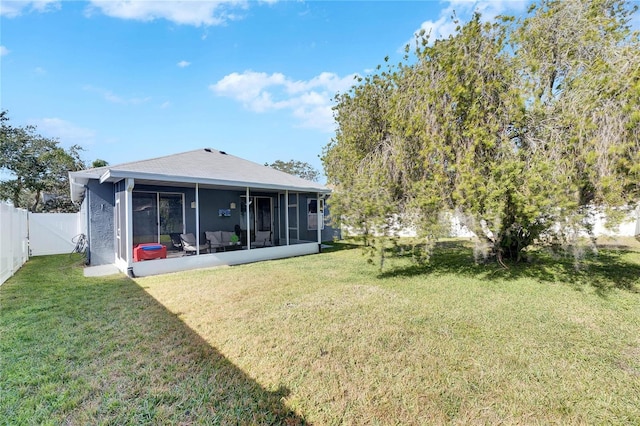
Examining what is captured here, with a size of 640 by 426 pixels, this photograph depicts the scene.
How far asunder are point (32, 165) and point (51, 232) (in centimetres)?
1149

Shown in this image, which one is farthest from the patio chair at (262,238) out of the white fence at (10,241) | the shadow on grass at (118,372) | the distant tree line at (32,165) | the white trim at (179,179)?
the distant tree line at (32,165)

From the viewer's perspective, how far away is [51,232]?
39.7 ft

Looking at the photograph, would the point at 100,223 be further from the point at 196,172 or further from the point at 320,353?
the point at 320,353

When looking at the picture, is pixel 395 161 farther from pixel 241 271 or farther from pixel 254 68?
pixel 254 68

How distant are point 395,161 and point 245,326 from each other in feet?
16.5

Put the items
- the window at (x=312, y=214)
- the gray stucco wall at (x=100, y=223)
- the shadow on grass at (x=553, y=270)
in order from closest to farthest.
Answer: the shadow on grass at (x=553, y=270)
the gray stucco wall at (x=100, y=223)
the window at (x=312, y=214)

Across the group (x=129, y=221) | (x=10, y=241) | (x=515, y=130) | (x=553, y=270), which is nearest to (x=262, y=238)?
(x=129, y=221)

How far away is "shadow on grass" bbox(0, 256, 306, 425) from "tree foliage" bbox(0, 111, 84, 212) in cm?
2034

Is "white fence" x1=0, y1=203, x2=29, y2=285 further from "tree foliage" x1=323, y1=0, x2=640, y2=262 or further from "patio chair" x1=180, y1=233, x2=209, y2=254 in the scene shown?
"tree foliage" x1=323, y1=0, x2=640, y2=262

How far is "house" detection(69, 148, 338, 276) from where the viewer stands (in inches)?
317

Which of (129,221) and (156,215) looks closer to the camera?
(129,221)

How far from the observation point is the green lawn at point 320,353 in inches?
98.7

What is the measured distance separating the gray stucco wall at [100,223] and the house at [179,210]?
0.09 feet

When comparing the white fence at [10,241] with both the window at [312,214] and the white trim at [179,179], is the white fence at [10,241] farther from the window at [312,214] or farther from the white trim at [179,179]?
the window at [312,214]
